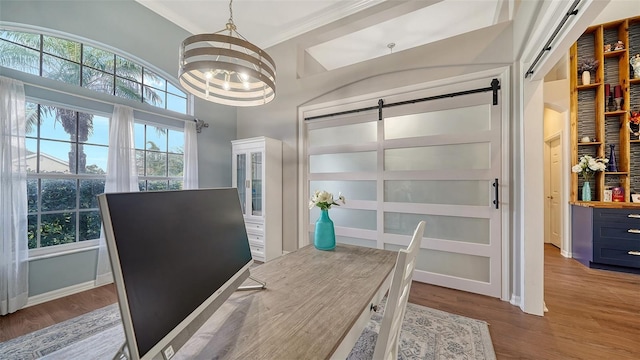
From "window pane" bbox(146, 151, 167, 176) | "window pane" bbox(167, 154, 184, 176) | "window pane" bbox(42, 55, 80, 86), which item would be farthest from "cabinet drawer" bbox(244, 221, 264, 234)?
"window pane" bbox(42, 55, 80, 86)

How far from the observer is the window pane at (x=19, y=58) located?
2227mm

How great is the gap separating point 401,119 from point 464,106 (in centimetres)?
66

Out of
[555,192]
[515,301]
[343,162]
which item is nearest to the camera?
[515,301]

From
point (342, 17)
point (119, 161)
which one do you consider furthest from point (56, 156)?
point (342, 17)

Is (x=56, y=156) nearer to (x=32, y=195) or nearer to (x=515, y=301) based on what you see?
(x=32, y=195)

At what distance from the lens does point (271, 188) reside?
3.49 metres

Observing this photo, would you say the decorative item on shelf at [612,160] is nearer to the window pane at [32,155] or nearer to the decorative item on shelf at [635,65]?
the decorative item on shelf at [635,65]

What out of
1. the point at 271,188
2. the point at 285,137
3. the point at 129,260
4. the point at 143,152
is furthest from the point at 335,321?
→ the point at 143,152

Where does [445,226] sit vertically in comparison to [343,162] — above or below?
below

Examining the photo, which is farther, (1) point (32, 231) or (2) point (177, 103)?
(2) point (177, 103)

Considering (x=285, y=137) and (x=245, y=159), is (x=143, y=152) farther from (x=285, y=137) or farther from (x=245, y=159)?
(x=285, y=137)

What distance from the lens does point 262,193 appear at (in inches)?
136

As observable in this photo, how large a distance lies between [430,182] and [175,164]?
11.6 feet

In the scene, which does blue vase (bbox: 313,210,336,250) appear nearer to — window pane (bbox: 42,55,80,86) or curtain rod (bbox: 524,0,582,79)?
curtain rod (bbox: 524,0,582,79)
